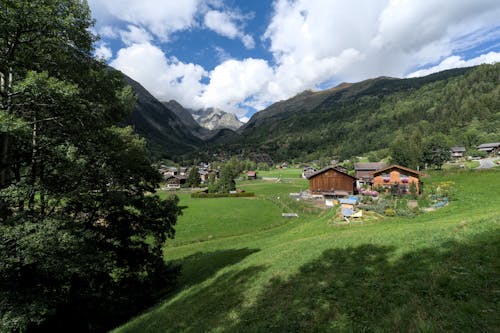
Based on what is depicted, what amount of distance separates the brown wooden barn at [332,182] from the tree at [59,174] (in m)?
66.7

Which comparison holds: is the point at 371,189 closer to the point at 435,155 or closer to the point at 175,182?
the point at 435,155

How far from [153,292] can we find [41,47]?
60.7ft

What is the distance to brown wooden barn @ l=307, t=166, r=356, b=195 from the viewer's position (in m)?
73.7

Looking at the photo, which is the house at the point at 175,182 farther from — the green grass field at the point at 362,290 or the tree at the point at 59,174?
the green grass field at the point at 362,290

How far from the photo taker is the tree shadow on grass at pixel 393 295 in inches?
248

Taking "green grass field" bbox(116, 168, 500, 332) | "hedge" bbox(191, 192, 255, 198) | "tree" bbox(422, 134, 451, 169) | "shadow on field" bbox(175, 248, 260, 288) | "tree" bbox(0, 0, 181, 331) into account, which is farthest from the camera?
"tree" bbox(422, 134, 451, 169)

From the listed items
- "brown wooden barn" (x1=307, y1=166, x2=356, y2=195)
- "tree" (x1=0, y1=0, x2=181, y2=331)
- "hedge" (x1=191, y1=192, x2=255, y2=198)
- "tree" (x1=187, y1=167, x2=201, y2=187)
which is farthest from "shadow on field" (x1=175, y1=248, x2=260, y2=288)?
"tree" (x1=187, y1=167, x2=201, y2=187)

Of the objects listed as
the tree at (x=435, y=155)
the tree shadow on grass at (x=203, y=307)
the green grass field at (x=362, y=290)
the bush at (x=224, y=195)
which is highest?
the tree at (x=435, y=155)

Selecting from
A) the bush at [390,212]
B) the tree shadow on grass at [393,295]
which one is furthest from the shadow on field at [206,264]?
the bush at [390,212]

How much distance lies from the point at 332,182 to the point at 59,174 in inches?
2867

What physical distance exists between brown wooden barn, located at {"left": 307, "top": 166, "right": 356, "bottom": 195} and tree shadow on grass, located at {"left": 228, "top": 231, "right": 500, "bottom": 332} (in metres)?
65.6

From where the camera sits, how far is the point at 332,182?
74.7 metres

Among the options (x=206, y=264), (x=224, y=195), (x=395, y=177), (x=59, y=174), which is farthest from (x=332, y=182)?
(x=59, y=174)

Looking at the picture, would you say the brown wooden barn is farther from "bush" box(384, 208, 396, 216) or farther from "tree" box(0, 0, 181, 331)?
"tree" box(0, 0, 181, 331)
